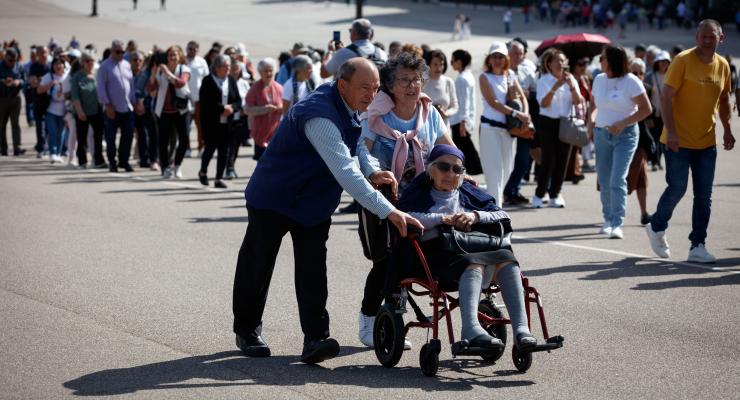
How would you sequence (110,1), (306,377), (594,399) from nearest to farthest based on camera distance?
(594,399), (306,377), (110,1)

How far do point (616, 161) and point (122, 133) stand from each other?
912 cm

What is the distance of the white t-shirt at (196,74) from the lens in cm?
1998

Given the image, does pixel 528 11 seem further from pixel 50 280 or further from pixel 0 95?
pixel 50 280

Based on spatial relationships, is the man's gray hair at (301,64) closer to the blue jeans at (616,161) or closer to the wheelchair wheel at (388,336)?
the blue jeans at (616,161)

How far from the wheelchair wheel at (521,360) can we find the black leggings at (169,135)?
11.8 metres

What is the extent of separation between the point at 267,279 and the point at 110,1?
7833 centimetres

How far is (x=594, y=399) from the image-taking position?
6492mm

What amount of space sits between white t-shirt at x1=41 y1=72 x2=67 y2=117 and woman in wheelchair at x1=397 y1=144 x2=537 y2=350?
1383 centimetres

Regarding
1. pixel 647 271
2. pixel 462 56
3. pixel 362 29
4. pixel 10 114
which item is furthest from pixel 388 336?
pixel 10 114

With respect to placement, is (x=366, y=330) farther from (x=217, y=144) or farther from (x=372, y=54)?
(x=217, y=144)

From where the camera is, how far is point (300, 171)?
7.18 metres

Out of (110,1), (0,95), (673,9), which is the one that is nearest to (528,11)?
→ (673,9)

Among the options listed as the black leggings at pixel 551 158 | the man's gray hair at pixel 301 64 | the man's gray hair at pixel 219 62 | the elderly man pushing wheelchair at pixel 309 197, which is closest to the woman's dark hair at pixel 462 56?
the black leggings at pixel 551 158

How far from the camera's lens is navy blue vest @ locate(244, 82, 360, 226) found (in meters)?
7.13
